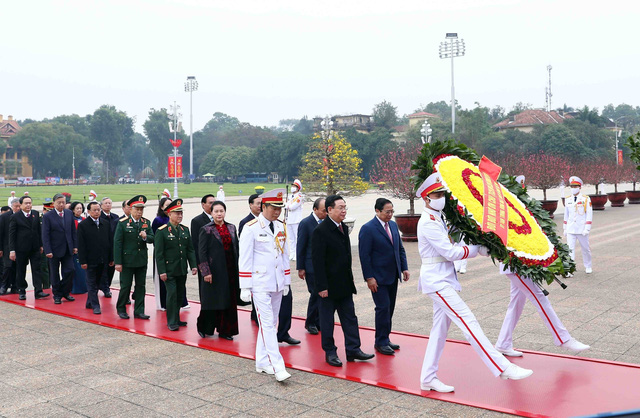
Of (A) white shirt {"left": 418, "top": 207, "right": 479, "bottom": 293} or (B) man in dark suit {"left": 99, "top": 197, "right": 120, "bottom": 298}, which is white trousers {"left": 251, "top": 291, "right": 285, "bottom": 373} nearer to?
(A) white shirt {"left": 418, "top": 207, "right": 479, "bottom": 293}

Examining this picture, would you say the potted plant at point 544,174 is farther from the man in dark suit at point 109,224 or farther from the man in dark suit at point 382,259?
the man in dark suit at point 382,259

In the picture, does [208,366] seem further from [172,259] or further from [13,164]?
[13,164]

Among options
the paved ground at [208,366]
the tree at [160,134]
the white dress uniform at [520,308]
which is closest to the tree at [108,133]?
the tree at [160,134]

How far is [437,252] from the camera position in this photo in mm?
5414

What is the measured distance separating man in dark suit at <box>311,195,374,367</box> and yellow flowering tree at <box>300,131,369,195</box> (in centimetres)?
1117

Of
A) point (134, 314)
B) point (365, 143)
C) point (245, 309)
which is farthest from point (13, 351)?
point (365, 143)

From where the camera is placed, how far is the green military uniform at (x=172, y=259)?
800 centimetres

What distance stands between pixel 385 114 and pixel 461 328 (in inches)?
3455

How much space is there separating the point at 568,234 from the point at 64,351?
370 inches

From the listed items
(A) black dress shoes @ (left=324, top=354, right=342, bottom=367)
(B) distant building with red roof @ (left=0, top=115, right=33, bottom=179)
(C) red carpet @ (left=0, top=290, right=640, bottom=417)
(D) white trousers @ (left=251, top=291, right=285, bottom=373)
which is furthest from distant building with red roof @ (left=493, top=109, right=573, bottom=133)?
(D) white trousers @ (left=251, top=291, right=285, bottom=373)

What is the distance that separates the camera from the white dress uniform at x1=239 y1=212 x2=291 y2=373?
599cm

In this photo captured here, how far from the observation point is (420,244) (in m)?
5.52

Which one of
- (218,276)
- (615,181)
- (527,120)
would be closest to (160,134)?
(527,120)

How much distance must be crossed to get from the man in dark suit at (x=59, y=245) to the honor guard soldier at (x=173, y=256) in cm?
251
